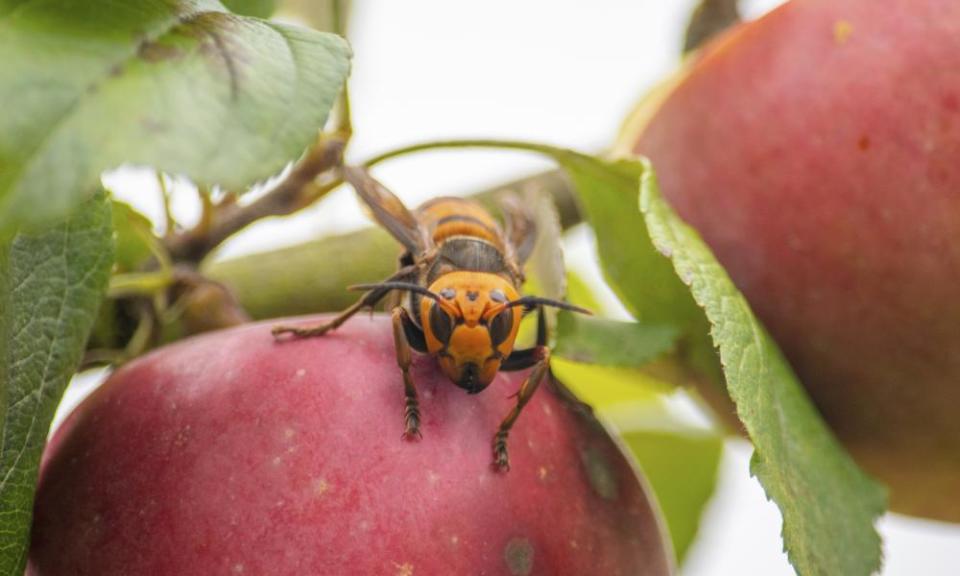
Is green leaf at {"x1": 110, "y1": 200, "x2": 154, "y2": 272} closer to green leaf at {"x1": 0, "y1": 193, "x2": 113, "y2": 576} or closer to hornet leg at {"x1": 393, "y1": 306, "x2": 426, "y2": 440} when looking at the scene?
green leaf at {"x1": 0, "y1": 193, "x2": 113, "y2": 576}

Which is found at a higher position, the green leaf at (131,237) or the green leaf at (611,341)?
the green leaf at (611,341)

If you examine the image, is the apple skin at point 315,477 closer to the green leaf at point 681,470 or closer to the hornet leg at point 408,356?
the hornet leg at point 408,356

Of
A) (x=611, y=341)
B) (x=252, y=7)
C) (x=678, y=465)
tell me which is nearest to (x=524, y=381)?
(x=611, y=341)

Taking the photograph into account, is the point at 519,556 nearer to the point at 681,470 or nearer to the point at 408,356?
the point at 408,356

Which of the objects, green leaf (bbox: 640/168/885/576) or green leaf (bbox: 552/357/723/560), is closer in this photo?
green leaf (bbox: 640/168/885/576)

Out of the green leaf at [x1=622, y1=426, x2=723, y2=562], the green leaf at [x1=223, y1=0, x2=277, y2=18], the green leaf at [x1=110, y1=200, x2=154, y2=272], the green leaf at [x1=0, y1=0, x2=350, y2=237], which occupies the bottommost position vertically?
the green leaf at [x1=622, y1=426, x2=723, y2=562]

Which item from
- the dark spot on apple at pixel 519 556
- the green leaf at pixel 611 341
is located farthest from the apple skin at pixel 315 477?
the green leaf at pixel 611 341

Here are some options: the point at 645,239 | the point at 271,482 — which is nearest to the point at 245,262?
the point at 645,239

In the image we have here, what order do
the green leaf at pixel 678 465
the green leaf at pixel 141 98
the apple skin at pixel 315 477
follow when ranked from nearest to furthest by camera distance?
1. the green leaf at pixel 141 98
2. the apple skin at pixel 315 477
3. the green leaf at pixel 678 465

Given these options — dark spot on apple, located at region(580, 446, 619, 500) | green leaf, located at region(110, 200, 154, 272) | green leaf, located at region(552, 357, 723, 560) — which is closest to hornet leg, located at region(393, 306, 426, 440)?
dark spot on apple, located at region(580, 446, 619, 500)
